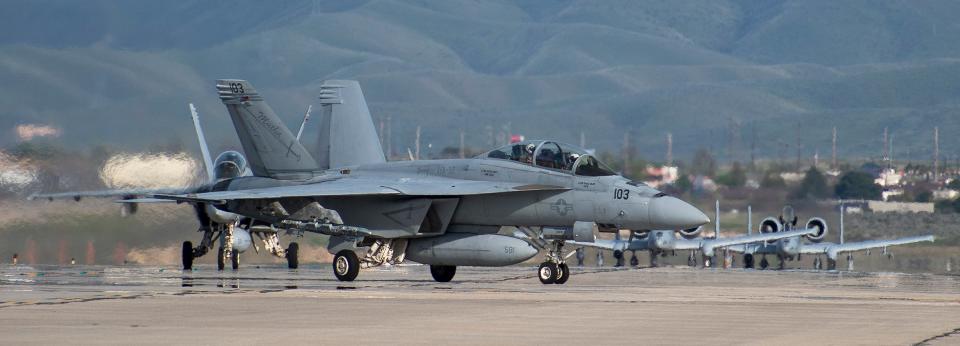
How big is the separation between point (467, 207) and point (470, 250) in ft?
3.43

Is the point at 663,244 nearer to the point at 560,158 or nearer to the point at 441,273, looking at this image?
the point at 441,273

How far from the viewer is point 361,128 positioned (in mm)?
32062

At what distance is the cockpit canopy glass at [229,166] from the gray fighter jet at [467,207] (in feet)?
14.6

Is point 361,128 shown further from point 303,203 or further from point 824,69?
point 824,69

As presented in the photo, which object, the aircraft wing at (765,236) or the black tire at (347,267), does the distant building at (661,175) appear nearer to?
the aircraft wing at (765,236)

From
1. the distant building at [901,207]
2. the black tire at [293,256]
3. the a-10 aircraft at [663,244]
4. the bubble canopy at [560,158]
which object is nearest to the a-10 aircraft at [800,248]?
the a-10 aircraft at [663,244]

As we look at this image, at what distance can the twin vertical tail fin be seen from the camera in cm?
3000

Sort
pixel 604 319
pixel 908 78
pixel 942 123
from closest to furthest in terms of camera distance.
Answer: pixel 604 319, pixel 942 123, pixel 908 78

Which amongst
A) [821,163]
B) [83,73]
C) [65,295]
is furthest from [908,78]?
[65,295]

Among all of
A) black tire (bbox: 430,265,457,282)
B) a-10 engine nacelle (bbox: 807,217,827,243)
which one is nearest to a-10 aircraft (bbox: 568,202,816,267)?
a-10 engine nacelle (bbox: 807,217,827,243)

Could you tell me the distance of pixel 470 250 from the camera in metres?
26.7

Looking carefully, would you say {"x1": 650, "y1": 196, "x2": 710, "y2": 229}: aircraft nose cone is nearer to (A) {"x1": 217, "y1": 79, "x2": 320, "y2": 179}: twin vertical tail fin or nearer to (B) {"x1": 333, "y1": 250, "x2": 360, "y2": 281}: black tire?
(B) {"x1": 333, "y1": 250, "x2": 360, "y2": 281}: black tire

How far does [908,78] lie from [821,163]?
11392 centimetres

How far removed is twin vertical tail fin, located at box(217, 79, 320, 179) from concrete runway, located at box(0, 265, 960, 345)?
6.77 feet
